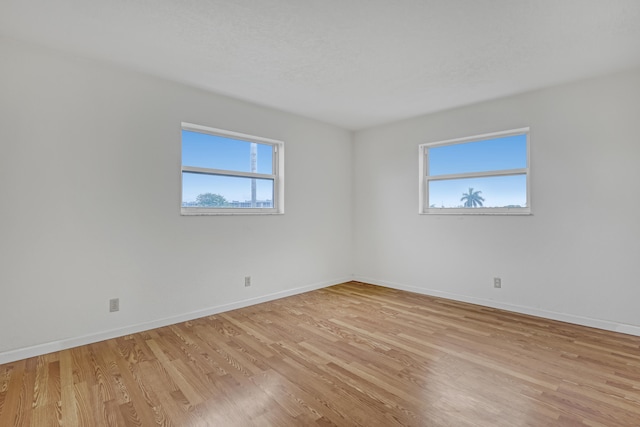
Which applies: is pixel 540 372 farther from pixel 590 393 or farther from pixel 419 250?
pixel 419 250

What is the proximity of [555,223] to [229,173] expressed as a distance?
3610 mm

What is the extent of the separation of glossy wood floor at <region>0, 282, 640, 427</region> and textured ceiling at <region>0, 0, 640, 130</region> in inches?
95.1

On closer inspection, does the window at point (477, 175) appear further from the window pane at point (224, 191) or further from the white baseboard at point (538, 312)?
the window pane at point (224, 191)

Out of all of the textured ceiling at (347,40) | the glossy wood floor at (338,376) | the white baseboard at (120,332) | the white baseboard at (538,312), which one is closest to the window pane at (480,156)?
the textured ceiling at (347,40)

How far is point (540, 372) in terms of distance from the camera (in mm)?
2213

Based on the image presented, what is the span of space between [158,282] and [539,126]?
428cm

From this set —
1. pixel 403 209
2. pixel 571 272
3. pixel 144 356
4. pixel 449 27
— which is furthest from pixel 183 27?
pixel 571 272

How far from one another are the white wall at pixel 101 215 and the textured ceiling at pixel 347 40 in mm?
272

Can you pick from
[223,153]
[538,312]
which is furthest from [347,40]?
[538,312]

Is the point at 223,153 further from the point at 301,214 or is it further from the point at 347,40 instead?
the point at 347,40

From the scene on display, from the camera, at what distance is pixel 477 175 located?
397cm

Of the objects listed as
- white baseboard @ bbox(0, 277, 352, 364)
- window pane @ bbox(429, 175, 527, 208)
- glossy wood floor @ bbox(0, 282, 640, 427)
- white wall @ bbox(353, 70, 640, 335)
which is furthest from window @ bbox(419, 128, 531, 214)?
white baseboard @ bbox(0, 277, 352, 364)

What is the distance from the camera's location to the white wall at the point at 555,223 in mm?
2953

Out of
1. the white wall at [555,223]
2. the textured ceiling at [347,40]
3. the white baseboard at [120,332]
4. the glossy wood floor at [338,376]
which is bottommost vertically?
the glossy wood floor at [338,376]
